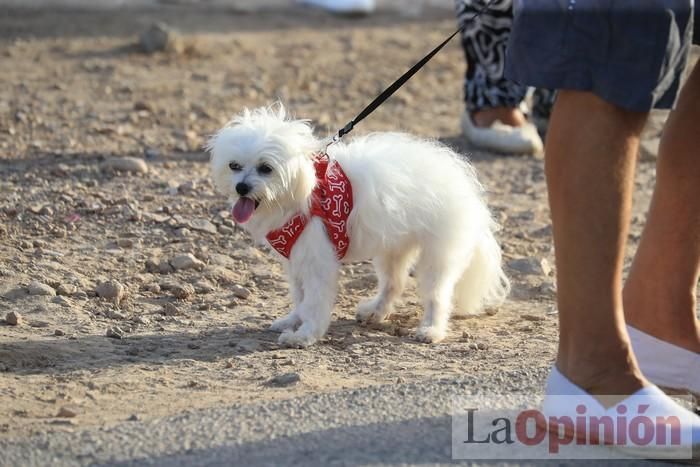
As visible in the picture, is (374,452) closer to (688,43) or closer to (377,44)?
(688,43)

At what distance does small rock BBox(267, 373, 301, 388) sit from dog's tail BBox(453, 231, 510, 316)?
4.15 feet

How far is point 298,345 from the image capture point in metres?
4.83

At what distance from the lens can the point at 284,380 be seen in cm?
429

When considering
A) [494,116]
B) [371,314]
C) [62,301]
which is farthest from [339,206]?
[494,116]

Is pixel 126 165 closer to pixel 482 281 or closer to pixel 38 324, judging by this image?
pixel 38 324

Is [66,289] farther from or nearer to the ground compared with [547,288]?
farther from the ground

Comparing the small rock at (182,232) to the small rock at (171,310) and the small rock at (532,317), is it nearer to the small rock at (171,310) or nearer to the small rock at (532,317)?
the small rock at (171,310)

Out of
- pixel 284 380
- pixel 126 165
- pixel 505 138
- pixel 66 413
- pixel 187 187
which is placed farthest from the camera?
pixel 505 138

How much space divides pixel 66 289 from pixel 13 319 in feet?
1.37

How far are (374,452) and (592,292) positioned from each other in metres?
0.80

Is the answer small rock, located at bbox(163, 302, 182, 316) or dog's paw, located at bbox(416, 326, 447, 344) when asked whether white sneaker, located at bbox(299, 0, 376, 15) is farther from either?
dog's paw, located at bbox(416, 326, 447, 344)

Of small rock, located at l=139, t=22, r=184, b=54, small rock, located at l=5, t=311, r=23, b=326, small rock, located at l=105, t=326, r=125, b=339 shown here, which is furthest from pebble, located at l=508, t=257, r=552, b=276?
small rock, located at l=139, t=22, r=184, b=54

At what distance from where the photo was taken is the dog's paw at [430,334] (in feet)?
16.5

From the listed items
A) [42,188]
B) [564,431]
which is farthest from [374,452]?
[42,188]
